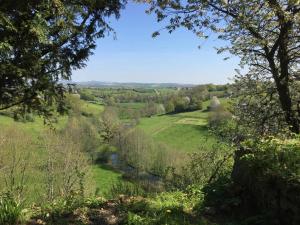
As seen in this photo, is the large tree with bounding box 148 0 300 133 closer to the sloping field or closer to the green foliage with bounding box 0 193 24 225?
the green foliage with bounding box 0 193 24 225

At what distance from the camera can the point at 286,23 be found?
313 inches

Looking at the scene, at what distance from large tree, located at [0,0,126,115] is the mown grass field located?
60.5 metres

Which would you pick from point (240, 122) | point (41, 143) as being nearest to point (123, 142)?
point (41, 143)

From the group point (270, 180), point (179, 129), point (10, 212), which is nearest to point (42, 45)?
point (10, 212)

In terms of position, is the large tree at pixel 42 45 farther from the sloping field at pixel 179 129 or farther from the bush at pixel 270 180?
the sloping field at pixel 179 129

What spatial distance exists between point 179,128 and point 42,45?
7738cm

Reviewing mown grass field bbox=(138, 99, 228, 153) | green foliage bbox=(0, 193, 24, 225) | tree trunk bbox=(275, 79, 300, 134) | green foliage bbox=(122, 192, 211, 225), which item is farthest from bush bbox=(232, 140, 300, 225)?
mown grass field bbox=(138, 99, 228, 153)

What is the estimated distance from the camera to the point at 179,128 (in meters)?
83.8

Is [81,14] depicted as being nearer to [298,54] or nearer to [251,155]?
[251,155]

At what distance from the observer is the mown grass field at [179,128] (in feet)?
242

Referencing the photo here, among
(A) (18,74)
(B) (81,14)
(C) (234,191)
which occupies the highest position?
(B) (81,14)

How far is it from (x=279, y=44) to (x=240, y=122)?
245 centimetres

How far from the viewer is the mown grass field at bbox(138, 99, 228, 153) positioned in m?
73.8

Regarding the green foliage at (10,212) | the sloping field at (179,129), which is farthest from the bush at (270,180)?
the sloping field at (179,129)
